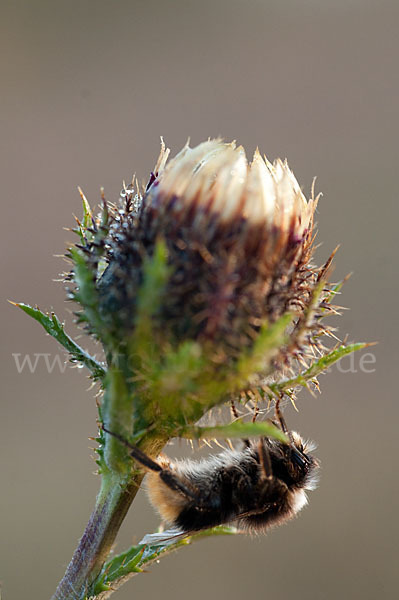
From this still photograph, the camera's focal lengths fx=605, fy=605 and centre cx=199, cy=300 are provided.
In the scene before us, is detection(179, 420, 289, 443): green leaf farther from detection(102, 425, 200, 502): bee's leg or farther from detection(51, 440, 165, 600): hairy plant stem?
detection(51, 440, 165, 600): hairy plant stem

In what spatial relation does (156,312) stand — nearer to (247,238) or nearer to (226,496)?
(247,238)

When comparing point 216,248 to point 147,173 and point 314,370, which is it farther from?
point 147,173

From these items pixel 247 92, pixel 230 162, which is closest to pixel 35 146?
pixel 247 92

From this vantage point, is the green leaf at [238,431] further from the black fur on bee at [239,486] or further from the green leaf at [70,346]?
the green leaf at [70,346]

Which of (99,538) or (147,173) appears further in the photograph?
(147,173)

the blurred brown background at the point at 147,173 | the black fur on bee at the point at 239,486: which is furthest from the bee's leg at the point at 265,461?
the blurred brown background at the point at 147,173

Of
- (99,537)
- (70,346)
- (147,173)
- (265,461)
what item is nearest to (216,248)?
(70,346)
